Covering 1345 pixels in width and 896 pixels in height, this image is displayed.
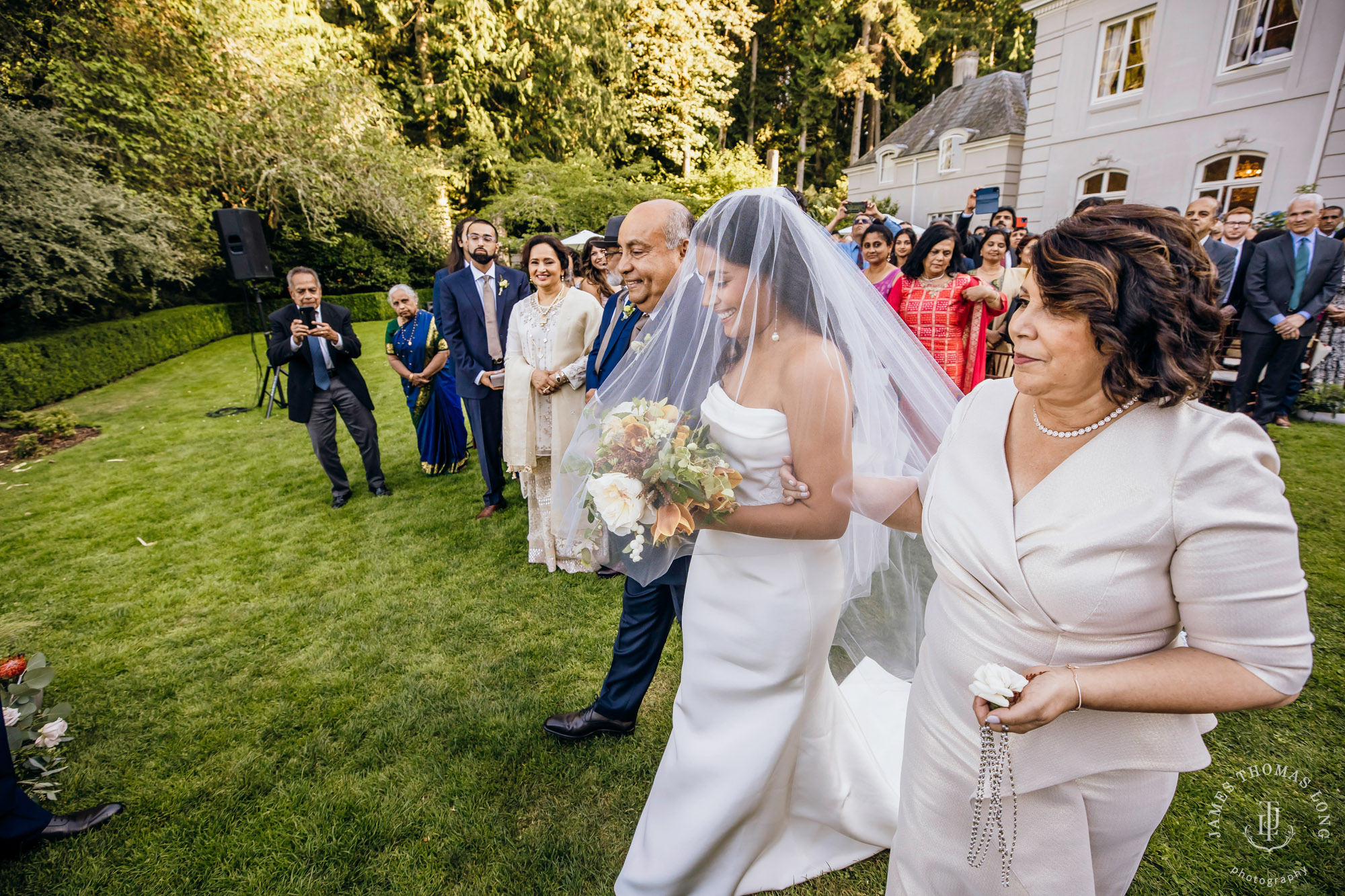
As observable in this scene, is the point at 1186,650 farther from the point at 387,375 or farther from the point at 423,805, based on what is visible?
the point at 387,375

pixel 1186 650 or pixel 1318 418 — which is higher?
pixel 1186 650

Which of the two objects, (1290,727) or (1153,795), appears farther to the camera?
(1290,727)

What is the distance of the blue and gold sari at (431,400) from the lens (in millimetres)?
6480

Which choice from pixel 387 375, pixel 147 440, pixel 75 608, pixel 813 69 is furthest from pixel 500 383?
pixel 813 69

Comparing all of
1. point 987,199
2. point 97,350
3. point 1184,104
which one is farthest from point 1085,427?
point 1184,104

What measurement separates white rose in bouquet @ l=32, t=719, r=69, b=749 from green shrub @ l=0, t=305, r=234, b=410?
969cm

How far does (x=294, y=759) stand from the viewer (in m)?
2.85

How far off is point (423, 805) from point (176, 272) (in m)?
14.6

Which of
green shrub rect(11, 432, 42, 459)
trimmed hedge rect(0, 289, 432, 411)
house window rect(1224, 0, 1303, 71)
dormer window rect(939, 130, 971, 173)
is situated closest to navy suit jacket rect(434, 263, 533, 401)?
trimmed hedge rect(0, 289, 432, 411)

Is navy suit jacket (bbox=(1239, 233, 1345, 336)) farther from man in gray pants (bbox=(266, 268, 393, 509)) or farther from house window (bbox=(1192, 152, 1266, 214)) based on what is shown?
man in gray pants (bbox=(266, 268, 393, 509))

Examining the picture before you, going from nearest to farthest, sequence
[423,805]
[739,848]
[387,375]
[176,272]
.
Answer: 1. [739,848]
2. [423,805]
3. [387,375]
4. [176,272]

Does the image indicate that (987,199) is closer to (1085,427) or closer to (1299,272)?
(1299,272)

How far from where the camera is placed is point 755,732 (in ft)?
6.64

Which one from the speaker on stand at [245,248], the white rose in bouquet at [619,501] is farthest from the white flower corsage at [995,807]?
the speaker on stand at [245,248]
